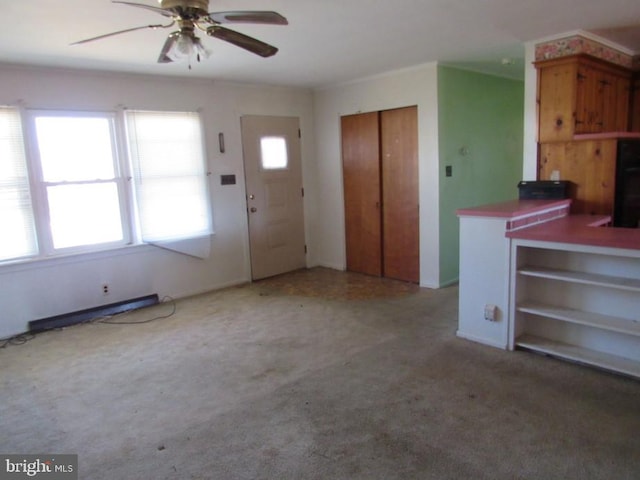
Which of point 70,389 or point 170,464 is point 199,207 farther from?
point 170,464

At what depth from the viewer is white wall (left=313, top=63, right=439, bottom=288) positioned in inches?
190

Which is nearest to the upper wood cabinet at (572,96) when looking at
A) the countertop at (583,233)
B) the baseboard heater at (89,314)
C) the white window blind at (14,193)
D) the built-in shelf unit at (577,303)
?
the countertop at (583,233)

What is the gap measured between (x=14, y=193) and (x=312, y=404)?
326 centimetres

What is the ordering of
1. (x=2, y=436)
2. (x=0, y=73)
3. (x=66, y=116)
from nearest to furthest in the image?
(x=2, y=436), (x=0, y=73), (x=66, y=116)

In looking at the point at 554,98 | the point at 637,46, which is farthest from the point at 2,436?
the point at 637,46

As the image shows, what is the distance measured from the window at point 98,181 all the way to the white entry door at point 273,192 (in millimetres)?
646

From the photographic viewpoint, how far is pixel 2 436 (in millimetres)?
2533

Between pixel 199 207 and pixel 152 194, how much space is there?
56 centimetres

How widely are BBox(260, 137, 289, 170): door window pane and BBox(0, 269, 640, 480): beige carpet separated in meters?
2.29

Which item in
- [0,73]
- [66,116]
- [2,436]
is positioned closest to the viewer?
[2,436]

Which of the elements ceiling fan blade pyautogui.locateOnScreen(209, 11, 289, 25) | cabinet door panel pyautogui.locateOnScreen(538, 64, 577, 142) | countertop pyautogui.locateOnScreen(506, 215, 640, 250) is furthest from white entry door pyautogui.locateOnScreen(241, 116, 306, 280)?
countertop pyautogui.locateOnScreen(506, 215, 640, 250)

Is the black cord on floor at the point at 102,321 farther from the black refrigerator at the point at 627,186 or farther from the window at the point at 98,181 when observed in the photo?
the black refrigerator at the point at 627,186

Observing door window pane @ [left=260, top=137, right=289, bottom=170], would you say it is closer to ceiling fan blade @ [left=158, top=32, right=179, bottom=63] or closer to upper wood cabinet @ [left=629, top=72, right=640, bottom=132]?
ceiling fan blade @ [left=158, top=32, right=179, bottom=63]

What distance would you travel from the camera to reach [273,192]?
19.1 feet
